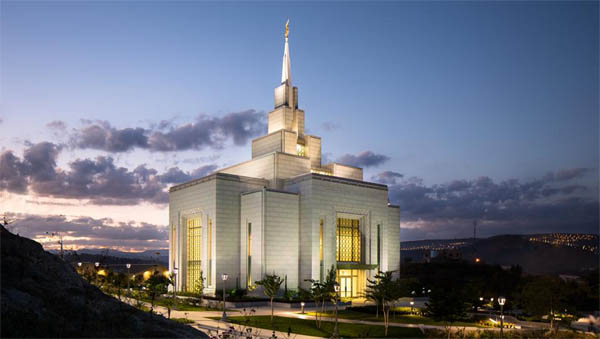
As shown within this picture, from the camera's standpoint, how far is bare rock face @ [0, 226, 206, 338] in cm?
1051

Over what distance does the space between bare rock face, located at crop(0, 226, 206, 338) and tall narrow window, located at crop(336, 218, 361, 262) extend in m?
43.6

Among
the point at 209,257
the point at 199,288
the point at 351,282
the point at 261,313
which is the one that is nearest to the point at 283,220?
the point at 209,257

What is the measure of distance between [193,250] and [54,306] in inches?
1832

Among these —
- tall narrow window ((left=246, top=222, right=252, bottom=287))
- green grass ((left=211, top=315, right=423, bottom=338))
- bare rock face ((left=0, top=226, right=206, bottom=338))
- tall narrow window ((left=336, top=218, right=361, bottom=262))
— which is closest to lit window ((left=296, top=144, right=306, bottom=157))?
tall narrow window ((left=336, top=218, right=361, bottom=262))

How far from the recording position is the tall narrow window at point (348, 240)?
5609 cm

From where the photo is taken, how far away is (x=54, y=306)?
1141 centimetres

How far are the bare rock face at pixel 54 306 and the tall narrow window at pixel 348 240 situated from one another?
143ft

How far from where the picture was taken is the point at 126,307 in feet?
41.8

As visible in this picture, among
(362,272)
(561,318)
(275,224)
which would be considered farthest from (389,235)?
(561,318)

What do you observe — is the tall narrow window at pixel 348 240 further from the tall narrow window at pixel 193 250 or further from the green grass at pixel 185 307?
the green grass at pixel 185 307

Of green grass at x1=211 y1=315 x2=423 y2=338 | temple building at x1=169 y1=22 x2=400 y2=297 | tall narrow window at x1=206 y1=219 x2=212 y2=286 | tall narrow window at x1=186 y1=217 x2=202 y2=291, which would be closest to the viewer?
green grass at x1=211 y1=315 x2=423 y2=338

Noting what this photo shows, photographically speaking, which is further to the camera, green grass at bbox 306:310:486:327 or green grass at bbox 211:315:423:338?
green grass at bbox 306:310:486:327

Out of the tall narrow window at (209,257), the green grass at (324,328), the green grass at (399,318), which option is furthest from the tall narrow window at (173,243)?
the green grass at (324,328)

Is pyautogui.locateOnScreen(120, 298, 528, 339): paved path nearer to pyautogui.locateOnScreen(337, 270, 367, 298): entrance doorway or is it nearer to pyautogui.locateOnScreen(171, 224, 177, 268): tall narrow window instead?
pyautogui.locateOnScreen(337, 270, 367, 298): entrance doorway
